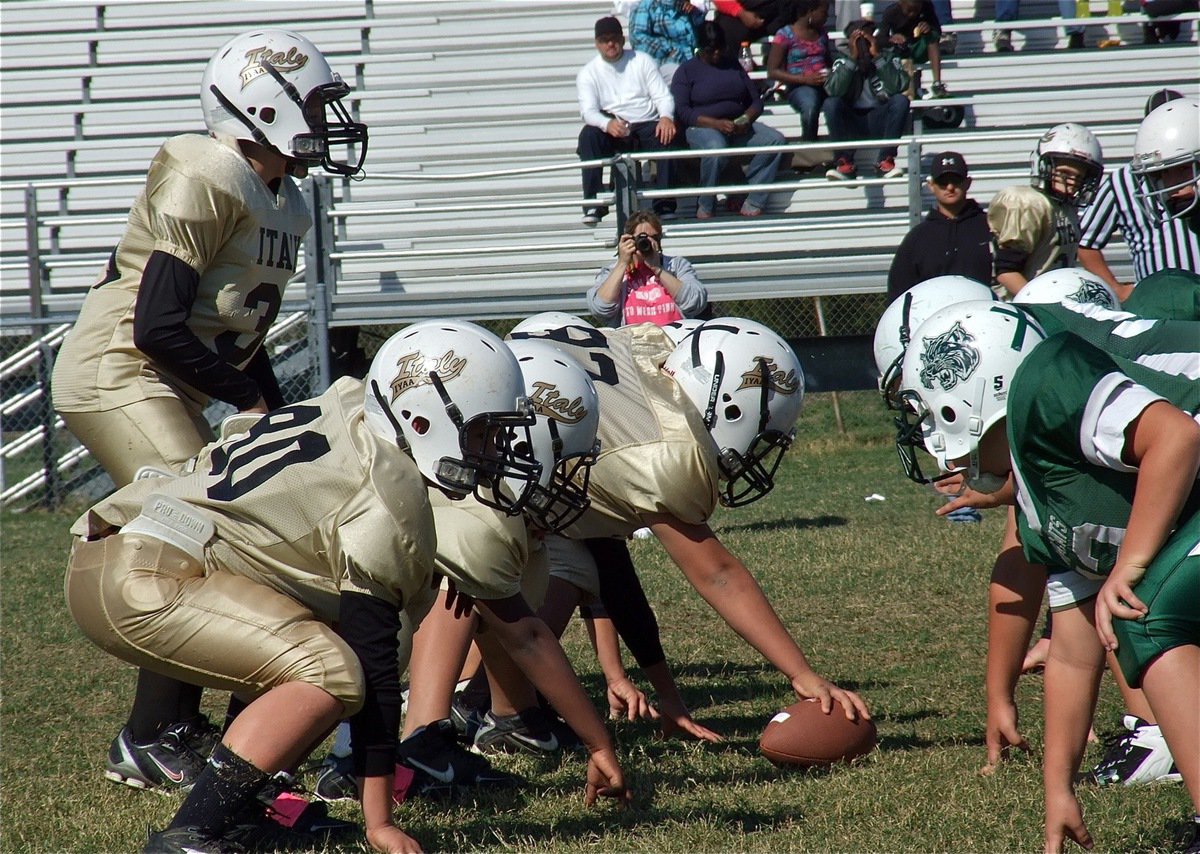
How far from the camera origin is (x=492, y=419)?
128 inches

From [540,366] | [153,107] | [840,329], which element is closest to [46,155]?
[153,107]

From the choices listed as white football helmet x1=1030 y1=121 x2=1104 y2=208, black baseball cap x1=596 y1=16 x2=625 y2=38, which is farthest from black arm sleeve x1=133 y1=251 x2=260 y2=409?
black baseball cap x1=596 y1=16 x2=625 y2=38

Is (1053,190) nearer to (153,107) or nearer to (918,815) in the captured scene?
(918,815)

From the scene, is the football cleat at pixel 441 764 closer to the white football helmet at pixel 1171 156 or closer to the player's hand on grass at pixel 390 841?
the player's hand on grass at pixel 390 841

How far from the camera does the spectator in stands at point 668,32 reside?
1252 centimetres

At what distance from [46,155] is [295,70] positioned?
10.7m

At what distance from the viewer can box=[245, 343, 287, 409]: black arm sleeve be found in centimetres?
468

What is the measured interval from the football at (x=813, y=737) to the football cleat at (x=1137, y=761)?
708mm

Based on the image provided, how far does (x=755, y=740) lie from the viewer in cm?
461

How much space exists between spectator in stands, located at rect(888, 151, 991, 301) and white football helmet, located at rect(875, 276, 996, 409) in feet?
11.7

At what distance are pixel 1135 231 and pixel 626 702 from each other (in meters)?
2.94

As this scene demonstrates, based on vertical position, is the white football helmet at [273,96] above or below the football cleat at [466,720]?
above

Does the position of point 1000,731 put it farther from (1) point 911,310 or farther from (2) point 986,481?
(1) point 911,310

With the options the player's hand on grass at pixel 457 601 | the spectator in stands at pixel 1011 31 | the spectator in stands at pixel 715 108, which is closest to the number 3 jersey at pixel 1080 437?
the player's hand on grass at pixel 457 601
